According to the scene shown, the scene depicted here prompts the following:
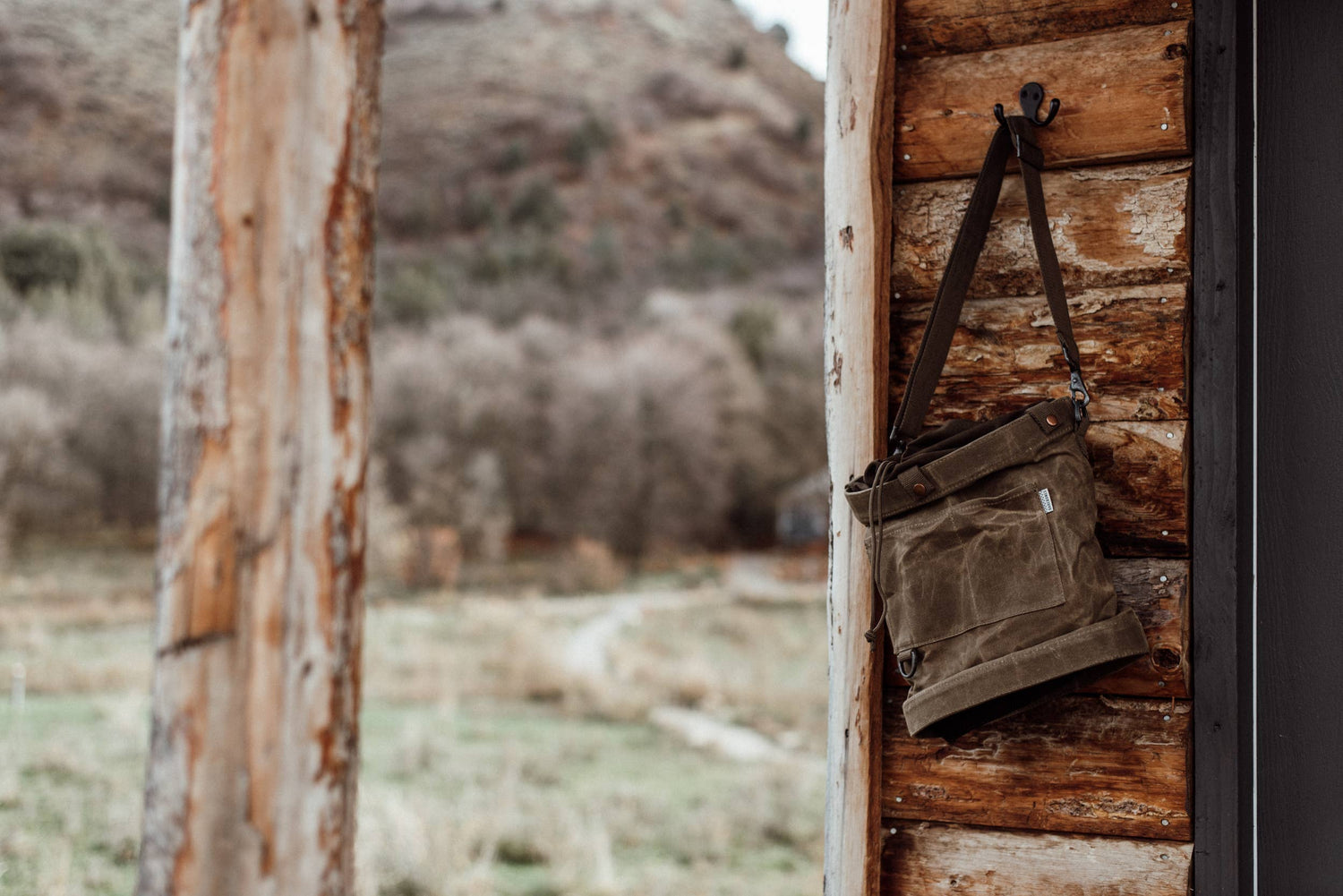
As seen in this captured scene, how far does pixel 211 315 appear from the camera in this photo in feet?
4.09

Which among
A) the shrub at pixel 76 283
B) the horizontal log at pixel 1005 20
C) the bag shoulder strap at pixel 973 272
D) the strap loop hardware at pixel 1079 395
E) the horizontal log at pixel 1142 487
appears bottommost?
the horizontal log at pixel 1142 487

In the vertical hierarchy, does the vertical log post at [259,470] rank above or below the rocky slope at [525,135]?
below

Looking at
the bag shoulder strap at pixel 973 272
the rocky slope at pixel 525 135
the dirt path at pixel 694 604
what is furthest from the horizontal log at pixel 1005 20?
the rocky slope at pixel 525 135

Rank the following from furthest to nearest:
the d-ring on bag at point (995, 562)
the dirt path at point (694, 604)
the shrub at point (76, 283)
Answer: the shrub at point (76, 283) < the dirt path at point (694, 604) < the d-ring on bag at point (995, 562)

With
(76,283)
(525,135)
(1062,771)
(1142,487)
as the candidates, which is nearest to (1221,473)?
(1142,487)

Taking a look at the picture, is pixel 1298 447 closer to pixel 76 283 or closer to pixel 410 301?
pixel 76 283

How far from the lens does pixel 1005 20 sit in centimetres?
165

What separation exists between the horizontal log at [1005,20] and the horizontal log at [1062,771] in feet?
3.54

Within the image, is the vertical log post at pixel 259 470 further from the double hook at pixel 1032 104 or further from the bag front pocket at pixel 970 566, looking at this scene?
the double hook at pixel 1032 104

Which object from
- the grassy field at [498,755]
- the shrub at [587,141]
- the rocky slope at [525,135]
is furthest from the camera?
the shrub at [587,141]

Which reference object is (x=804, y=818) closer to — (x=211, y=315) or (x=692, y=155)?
(x=211, y=315)

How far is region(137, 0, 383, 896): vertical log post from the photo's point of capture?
1209 mm

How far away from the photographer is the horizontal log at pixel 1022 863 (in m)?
1.49

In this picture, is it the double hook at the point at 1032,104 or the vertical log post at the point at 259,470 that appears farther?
the double hook at the point at 1032,104
